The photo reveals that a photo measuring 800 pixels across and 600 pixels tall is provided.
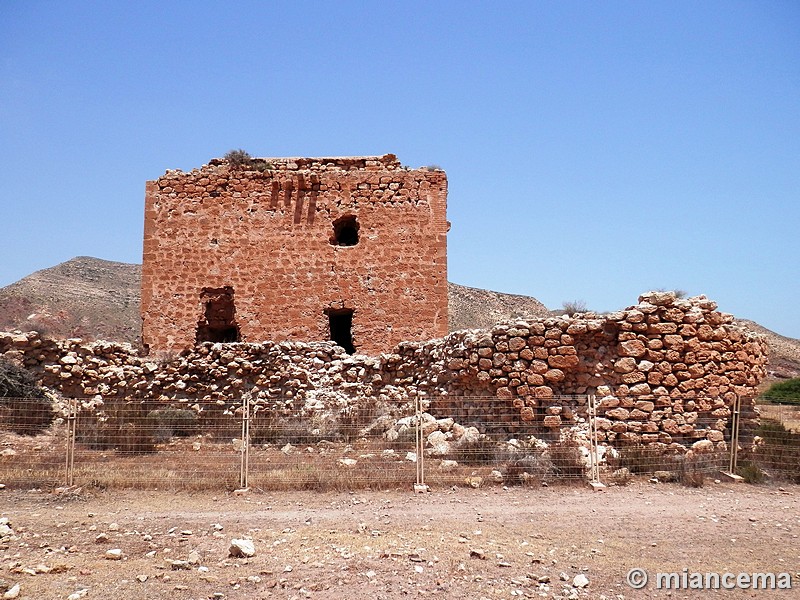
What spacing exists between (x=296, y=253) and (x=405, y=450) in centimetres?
701

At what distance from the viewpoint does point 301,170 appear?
51.9ft

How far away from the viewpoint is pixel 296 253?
15625mm

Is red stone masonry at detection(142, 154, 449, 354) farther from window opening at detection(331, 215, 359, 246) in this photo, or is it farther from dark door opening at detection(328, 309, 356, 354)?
dark door opening at detection(328, 309, 356, 354)

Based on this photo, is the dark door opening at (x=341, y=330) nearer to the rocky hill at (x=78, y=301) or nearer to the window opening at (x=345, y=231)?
the window opening at (x=345, y=231)

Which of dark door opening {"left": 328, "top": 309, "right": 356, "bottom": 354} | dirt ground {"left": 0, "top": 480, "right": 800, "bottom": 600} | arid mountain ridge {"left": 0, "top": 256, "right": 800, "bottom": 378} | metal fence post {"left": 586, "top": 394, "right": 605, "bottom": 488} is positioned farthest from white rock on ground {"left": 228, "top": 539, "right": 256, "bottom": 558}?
arid mountain ridge {"left": 0, "top": 256, "right": 800, "bottom": 378}

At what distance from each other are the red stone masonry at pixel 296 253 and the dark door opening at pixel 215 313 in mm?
29

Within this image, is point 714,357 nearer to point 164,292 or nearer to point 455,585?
point 455,585

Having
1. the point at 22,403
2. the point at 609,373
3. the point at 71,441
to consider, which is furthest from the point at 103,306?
the point at 609,373

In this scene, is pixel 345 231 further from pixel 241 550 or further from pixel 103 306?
pixel 103 306

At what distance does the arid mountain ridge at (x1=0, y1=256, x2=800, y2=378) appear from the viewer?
98.5 ft

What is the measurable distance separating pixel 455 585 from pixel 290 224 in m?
11.7

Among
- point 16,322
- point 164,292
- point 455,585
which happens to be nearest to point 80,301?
point 16,322

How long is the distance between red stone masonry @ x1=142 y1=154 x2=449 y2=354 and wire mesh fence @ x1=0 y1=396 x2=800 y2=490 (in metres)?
3.93

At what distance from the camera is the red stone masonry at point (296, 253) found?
15.3m
